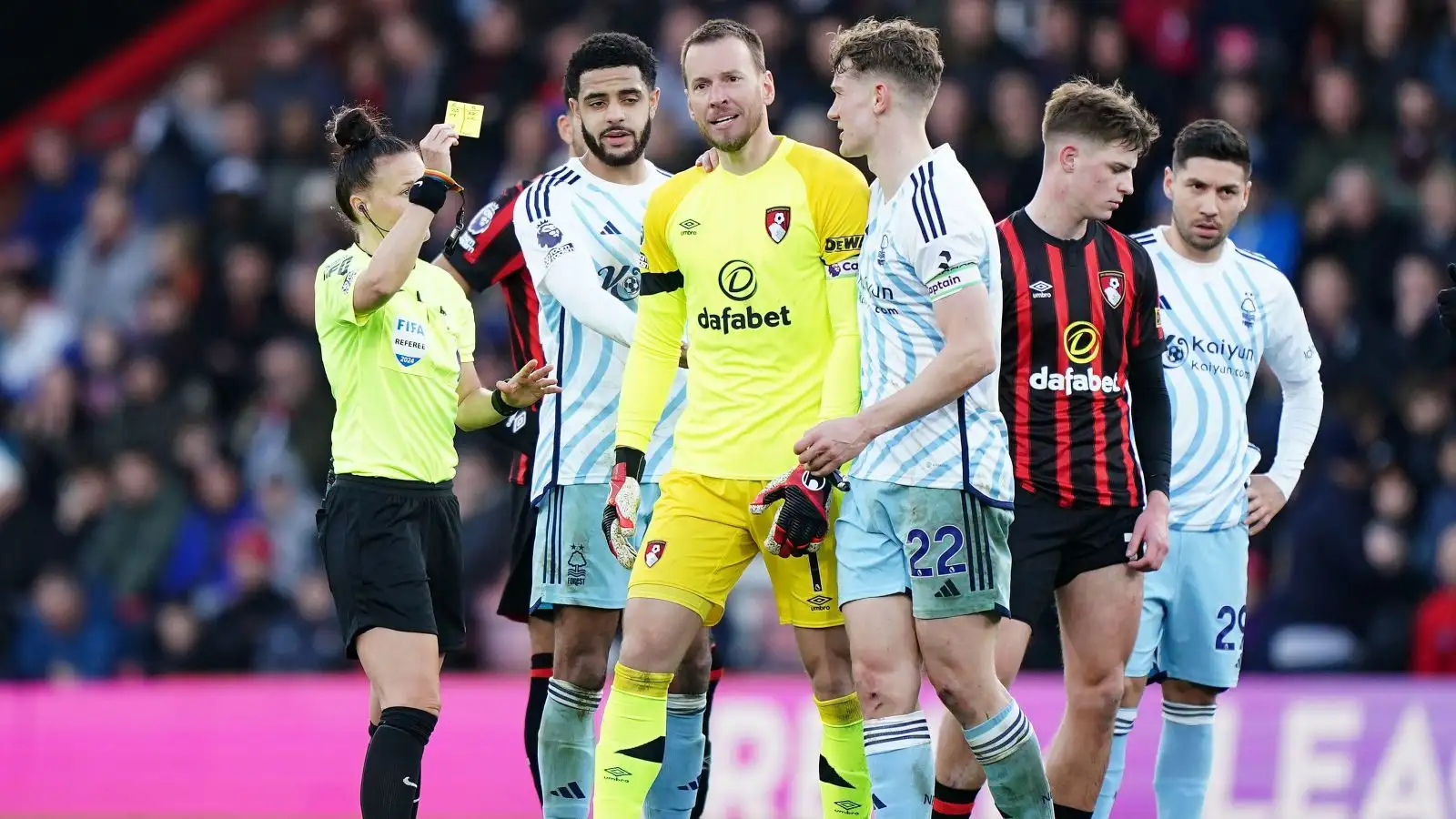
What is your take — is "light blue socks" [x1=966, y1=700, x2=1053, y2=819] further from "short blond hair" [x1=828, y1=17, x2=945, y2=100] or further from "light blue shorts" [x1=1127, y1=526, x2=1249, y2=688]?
"short blond hair" [x1=828, y1=17, x2=945, y2=100]

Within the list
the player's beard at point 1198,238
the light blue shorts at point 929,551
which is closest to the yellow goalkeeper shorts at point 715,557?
the light blue shorts at point 929,551

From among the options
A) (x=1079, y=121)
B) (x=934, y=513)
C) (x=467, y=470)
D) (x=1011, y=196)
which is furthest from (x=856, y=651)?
(x=467, y=470)

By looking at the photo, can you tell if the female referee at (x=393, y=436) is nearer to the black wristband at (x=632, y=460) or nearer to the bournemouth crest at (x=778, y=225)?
the black wristband at (x=632, y=460)

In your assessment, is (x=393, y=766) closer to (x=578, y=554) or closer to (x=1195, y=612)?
(x=578, y=554)

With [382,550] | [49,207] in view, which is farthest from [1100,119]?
[49,207]

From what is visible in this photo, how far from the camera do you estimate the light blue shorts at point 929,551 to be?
6312mm

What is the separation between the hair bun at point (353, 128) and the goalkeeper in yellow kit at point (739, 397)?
1.15 m

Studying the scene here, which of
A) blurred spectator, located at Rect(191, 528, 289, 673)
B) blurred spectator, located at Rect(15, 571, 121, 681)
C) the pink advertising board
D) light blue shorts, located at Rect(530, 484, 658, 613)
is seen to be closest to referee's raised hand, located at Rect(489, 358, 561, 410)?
light blue shorts, located at Rect(530, 484, 658, 613)

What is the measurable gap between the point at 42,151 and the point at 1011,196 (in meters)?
8.92

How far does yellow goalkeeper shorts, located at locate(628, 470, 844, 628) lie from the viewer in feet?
21.6

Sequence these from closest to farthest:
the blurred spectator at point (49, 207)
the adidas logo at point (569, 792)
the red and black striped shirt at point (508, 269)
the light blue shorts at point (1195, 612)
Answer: the adidas logo at point (569, 792)
the light blue shorts at point (1195, 612)
the red and black striped shirt at point (508, 269)
the blurred spectator at point (49, 207)

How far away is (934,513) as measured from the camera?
634cm

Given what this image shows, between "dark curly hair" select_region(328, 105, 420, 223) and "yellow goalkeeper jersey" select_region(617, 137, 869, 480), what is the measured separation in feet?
3.78

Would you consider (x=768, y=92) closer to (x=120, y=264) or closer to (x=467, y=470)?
(x=467, y=470)
